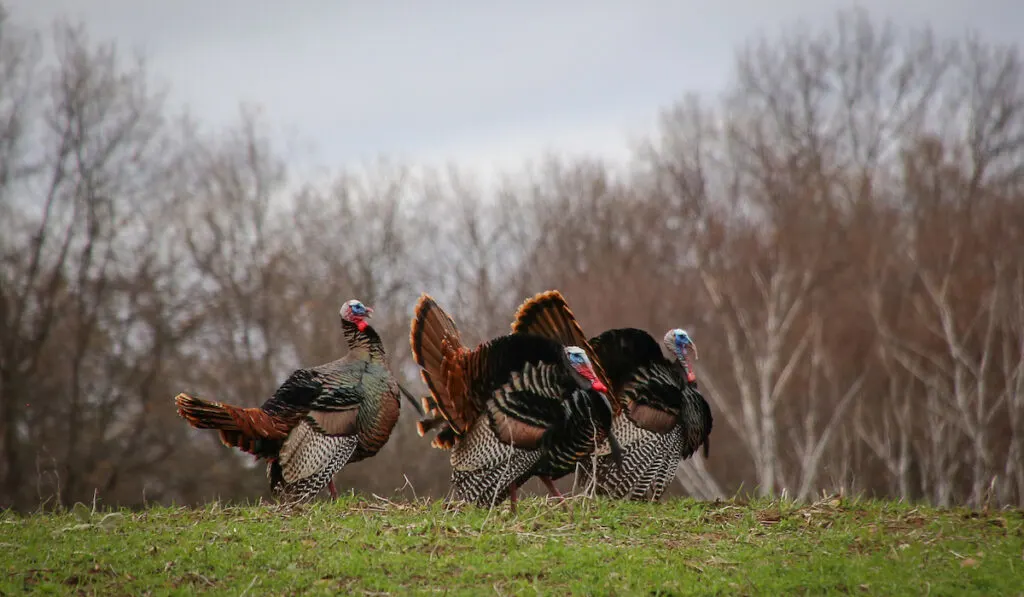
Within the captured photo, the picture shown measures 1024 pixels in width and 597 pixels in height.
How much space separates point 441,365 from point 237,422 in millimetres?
1774

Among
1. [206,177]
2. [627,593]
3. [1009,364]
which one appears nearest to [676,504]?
[627,593]

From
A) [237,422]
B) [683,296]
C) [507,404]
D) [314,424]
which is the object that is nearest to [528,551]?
[507,404]

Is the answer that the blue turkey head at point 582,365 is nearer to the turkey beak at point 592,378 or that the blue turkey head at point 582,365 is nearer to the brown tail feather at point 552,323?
the turkey beak at point 592,378

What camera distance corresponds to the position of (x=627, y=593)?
6562 millimetres

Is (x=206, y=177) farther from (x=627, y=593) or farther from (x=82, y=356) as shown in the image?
(x=627, y=593)

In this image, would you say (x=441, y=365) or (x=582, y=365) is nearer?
(x=582, y=365)

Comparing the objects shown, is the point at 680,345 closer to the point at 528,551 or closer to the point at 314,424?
the point at 314,424

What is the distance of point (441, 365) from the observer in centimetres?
942

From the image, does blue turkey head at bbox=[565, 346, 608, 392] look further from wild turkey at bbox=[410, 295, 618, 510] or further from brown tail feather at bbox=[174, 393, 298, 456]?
brown tail feather at bbox=[174, 393, 298, 456]

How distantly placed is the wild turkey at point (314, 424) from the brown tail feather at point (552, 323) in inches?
55.2

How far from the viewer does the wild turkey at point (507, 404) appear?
30.3 ft

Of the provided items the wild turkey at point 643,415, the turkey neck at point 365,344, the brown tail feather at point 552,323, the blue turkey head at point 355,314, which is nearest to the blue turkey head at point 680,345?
the wild turkey at point 643,415

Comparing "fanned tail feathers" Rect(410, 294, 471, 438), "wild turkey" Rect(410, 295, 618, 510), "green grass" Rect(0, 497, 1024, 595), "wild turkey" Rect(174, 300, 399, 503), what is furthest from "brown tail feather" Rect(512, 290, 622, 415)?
"green grass" Rect(0, 497, 1024, 595)

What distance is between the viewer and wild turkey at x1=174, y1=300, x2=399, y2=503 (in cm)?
980
